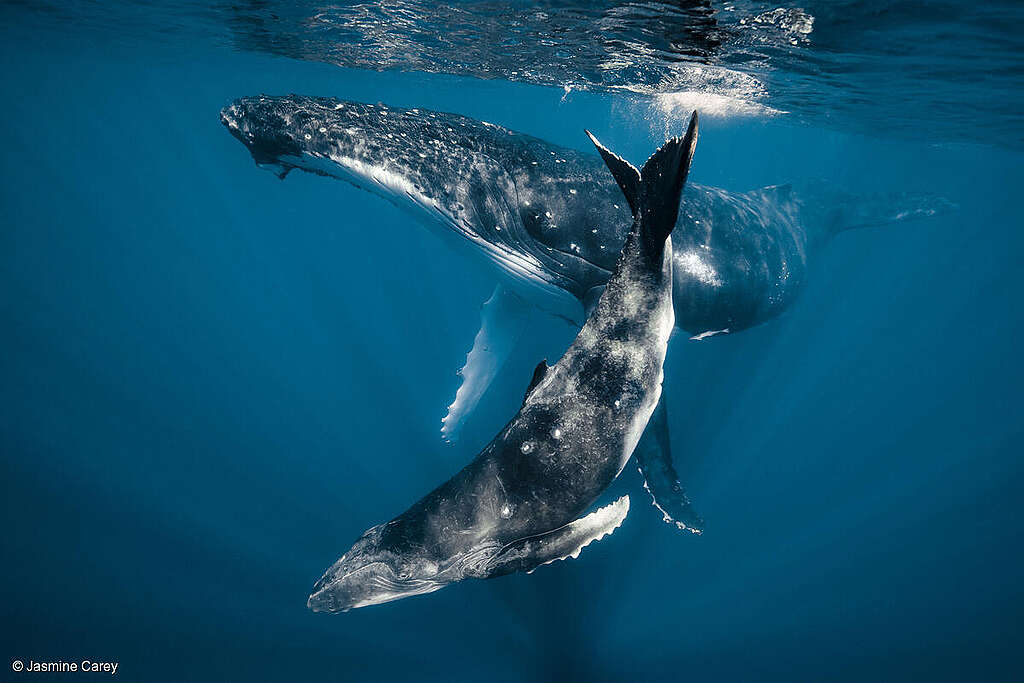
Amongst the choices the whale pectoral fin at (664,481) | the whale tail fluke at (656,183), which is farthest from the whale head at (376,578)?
the whale pectoral fin at (664,481)

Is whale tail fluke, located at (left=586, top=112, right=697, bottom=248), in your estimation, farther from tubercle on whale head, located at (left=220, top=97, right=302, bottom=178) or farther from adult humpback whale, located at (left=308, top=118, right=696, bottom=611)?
tubercle on whale head, located at (left=220, top=97, right=302, bottom=178)

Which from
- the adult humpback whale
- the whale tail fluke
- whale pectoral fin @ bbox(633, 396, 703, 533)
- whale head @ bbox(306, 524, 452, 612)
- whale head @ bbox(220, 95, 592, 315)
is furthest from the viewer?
whale pectoral fin @ bbox(633, 396, 703, 533)

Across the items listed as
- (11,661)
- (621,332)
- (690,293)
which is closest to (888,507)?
(690,293)

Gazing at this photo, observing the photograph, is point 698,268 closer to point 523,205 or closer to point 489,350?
point 523,205

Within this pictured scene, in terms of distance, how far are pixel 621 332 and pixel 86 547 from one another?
45.9 ft

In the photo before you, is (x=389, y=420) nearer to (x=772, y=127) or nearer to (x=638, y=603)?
(x=638, y=603)

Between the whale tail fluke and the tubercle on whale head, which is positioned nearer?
the whale tail fluke

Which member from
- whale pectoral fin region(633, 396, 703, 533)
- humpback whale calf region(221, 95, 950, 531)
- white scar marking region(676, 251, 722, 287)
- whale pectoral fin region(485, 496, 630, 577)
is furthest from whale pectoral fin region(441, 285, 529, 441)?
whale pectoral fin region(485, 496, 630, 577)

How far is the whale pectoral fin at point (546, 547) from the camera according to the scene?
3.11 metres

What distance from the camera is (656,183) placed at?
2887 millimetres

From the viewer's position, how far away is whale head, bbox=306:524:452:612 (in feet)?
10.8

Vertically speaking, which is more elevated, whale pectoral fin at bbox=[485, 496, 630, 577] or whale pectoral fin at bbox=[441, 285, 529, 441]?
whale pectoral fin at bbox=[485, 496, 630, 577]

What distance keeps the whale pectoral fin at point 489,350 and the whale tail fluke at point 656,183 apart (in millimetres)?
5601

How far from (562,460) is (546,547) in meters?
0.57
